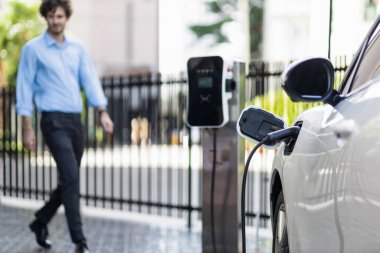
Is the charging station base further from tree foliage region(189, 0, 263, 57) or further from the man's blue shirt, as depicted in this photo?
tree foliage region(189, 0, 263, 57)

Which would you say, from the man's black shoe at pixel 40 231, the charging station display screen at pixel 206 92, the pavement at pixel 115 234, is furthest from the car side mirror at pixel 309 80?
the man's black shoe at pixel 40 231

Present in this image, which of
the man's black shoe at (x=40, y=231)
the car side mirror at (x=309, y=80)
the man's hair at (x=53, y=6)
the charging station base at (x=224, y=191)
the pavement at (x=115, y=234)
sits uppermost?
the man's hair at (x=53, y=6)

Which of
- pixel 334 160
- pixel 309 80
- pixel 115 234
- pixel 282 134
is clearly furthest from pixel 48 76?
pixel 334 160

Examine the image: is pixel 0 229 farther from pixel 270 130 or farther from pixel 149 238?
pixel 270 130

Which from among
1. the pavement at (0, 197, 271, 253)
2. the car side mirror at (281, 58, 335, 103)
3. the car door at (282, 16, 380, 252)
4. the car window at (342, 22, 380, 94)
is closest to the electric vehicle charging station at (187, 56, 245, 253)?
the pavement at (0, 197, 271, 253)

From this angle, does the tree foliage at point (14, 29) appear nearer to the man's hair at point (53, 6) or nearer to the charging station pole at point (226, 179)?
the man's hair at point (53, 6)

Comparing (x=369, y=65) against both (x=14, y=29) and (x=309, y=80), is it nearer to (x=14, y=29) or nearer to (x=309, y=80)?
(x=309, y=80)

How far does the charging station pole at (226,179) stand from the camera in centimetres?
542

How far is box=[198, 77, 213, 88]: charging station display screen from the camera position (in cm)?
530

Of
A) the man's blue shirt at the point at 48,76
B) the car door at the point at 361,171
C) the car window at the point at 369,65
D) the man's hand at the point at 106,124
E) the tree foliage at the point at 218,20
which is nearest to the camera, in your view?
the car door at the point at 361,171

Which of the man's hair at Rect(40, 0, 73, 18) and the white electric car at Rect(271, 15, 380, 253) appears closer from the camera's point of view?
the white electric car at Rect(271, 15, 380, 253)

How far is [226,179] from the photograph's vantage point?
544 cm

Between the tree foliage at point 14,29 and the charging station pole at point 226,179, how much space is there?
49.7 feet

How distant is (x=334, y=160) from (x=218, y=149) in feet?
10.5
